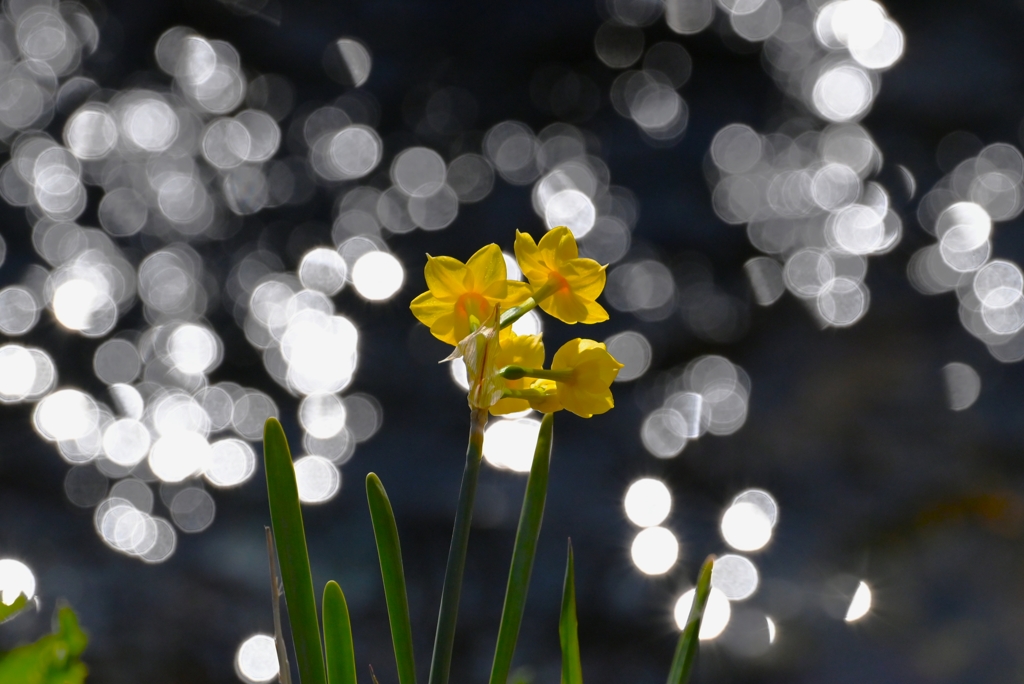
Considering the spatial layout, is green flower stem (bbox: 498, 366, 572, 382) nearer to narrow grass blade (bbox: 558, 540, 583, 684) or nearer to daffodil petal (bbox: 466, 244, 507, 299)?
daffodil petal (bbox: 466, 244, 507, 299)

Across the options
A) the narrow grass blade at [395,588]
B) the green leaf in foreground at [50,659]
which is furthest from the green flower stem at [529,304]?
the green leaf in foreground at [50,659]

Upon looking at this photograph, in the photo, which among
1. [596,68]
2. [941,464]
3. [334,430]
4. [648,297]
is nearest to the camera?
[941,464]

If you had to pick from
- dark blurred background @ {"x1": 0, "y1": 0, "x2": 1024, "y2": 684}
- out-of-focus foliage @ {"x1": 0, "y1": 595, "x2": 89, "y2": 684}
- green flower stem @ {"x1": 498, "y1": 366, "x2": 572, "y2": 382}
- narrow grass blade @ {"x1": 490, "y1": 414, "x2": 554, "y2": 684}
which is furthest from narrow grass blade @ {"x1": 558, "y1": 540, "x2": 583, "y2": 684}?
dark blurred background @ {"x1": 0, "y1": 0, "x2": 1024, "y2": 684}

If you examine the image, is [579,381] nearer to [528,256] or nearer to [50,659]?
[528,256]

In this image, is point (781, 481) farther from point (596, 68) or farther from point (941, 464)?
point (596, 68)

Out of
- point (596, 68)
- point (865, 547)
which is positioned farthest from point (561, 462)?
point (596, 68)

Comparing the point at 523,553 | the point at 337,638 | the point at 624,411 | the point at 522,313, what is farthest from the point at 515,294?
the point at 624,411
